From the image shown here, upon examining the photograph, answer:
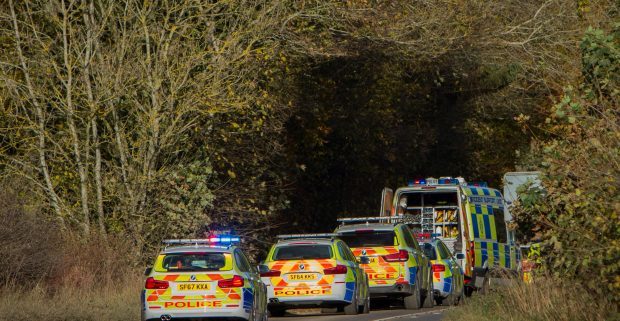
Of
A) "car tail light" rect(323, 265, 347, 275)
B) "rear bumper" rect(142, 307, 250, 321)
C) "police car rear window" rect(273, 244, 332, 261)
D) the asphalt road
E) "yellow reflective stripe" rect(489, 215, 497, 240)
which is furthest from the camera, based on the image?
"yellow reflective stripe" rect(489, 215, 497, 240)

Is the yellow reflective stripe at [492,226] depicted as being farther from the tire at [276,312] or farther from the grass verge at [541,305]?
the grass verge at [541,305]

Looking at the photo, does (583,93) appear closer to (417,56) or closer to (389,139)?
(417,56)

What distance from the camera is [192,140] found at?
1141 inches

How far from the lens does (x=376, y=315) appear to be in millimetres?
24641

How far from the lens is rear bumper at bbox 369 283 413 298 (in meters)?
26.1

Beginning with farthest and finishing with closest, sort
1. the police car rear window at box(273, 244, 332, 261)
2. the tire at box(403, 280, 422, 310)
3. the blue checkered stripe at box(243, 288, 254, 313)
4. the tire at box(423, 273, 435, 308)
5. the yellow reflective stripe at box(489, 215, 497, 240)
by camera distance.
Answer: the yellow reflective stripe at box(489, 215, 497, 240) → the tire at box(423, 273, 435, 308) → the tire at box(403, 280, 422, 310) → the police car rear window at box(273, 244, 332, 261) → the blue checkered stripe at box(243, 288, 254, 313)

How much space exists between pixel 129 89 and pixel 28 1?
2.91 metres

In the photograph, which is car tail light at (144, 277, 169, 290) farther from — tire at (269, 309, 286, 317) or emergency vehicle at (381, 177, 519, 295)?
emergency vehicle at (381, 177, 519, 295)

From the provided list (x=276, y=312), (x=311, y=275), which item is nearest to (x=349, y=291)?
(x=311, y=275)

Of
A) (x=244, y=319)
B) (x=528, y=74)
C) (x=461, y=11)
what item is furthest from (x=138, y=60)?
(x=528, y=74)

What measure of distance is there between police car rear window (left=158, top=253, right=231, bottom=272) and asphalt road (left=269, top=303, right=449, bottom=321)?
401 cm

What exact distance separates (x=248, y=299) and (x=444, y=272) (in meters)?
10.3

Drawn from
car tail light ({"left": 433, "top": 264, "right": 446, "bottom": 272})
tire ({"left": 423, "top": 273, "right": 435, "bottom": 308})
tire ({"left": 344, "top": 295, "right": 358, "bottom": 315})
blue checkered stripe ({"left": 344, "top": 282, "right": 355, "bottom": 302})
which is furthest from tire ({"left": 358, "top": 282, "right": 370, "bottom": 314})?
car tail light ({"left": 433, "top": 264, "right": 446, "bottom": 272})

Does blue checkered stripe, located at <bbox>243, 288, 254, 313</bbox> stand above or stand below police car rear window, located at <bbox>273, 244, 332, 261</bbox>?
below
